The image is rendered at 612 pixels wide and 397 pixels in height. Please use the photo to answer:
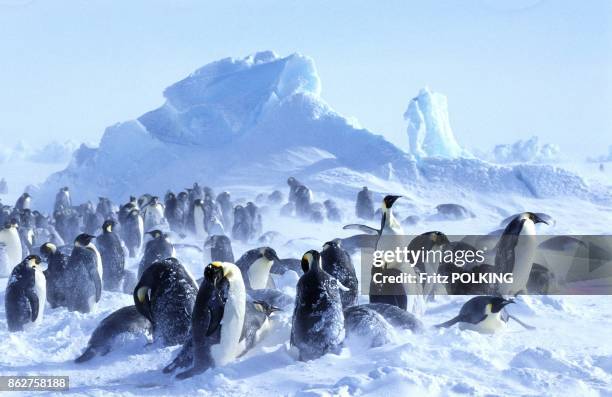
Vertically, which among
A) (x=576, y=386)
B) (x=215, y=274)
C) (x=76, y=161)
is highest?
(x=76, y=161)

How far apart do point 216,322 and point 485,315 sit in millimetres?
2337

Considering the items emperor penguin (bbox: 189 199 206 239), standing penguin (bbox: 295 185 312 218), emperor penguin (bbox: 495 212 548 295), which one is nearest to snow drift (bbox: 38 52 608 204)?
standing penguin (bbox: 295 185 312 218)

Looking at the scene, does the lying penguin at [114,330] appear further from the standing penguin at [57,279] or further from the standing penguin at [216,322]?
the standing penguin at [57,279]

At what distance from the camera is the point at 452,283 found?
7152 mm

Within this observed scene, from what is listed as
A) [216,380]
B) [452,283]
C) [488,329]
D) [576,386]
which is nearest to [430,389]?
[576,386]

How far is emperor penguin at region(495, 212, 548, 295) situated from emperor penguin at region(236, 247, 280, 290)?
249 cm

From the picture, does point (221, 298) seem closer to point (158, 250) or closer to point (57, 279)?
point (57, 279)

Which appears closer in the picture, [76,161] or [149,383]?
[149,383]

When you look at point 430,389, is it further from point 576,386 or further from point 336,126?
point 336,126

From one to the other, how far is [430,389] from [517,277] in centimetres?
325

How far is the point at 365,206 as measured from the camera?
714 inches

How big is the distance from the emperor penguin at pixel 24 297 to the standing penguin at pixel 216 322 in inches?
90.0

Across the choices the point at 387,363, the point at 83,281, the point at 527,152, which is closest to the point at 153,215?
Result: the point at 83,281

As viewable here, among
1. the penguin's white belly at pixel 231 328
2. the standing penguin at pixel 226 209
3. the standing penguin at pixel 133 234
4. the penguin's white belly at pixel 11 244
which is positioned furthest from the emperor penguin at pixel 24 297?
the standing penguin at pixel 226 209
